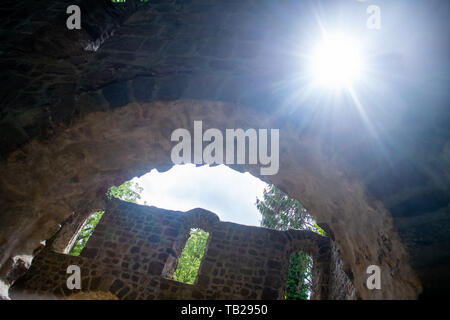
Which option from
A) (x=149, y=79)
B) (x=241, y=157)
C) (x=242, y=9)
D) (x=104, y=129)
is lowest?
(x=241, y=157)

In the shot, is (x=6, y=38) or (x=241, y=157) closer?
(x=241, y=157)

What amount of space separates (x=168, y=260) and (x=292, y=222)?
7.48 meters

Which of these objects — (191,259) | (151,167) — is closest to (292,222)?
(191,259)

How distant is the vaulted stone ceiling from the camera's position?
1.31 meters

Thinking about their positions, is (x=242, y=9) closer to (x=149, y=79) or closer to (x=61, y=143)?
(x=149, y=79)

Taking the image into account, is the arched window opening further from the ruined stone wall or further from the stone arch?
the stone arch

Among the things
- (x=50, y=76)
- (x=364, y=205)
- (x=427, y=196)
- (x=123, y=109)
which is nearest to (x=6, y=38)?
(x=50, y=76)

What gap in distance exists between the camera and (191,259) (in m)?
16.2

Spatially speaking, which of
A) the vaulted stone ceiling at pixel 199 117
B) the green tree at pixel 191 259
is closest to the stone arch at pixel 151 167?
the vaulted stone ceiling at pixel 199 117

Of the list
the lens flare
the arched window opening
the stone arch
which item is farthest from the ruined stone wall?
the lens flare

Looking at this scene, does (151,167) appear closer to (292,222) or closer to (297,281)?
(297,281)

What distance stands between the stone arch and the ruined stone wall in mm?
5007

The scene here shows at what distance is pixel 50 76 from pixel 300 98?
2230mm

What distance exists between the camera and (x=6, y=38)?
2674 mm
